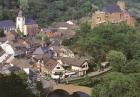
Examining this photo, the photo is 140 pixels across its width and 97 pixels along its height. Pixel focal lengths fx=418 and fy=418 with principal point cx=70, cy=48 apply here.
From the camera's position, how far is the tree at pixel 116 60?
126 ft

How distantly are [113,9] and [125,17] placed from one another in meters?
1.94

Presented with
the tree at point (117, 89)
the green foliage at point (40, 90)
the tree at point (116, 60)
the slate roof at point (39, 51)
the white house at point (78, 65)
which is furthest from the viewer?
the slate roof at point (39, 51)

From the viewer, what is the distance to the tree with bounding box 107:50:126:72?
3828 centimetres

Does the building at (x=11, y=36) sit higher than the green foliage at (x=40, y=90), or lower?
higher

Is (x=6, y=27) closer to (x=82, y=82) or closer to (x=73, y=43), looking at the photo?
(x=73, y=43)

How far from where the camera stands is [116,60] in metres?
38.8

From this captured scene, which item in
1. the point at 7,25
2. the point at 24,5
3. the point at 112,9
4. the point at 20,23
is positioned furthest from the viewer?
the point at 24,5

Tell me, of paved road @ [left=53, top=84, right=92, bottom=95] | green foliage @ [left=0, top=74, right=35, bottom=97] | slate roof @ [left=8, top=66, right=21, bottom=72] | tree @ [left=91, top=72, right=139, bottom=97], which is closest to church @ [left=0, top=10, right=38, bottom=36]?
slate roof @ [left=8, top=66, right=21, bottom=72]

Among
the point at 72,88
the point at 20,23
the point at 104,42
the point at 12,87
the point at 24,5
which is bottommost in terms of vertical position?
the point at 72,88

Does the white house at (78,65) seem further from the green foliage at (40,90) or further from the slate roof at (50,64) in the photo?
the green foliage at (40,90)

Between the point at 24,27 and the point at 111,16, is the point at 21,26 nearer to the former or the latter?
the point at 24,27

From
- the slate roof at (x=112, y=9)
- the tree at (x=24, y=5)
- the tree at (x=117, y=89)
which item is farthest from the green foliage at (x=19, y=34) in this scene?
the tree at (x=117, y=89)

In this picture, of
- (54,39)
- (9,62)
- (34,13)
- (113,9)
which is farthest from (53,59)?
(34,13)

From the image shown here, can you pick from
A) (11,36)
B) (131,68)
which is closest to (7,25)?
A: (11,36)
